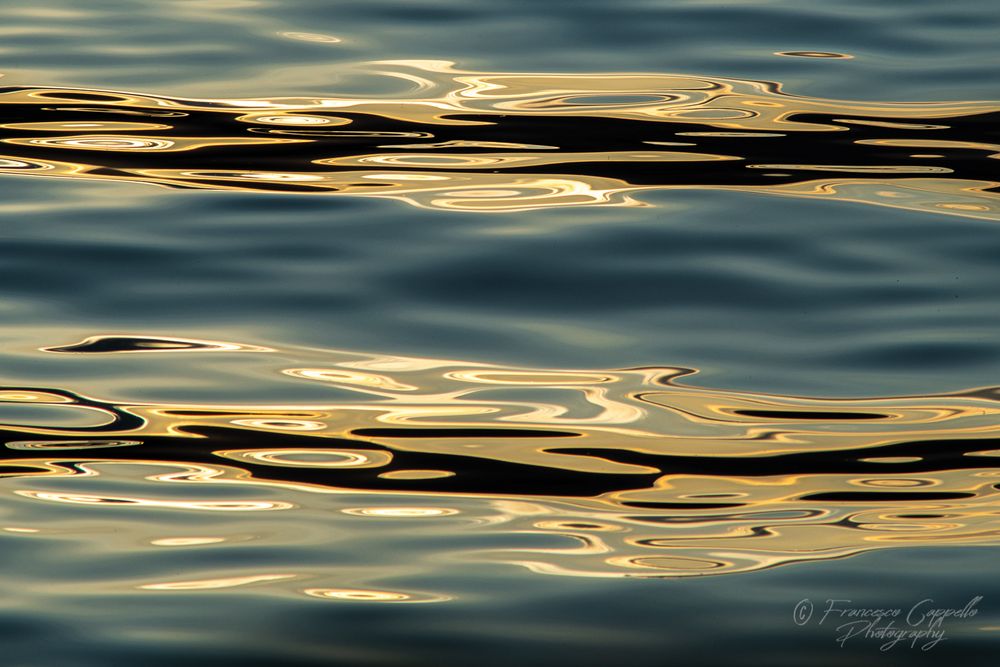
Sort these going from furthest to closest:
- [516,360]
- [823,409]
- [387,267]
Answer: [387,267]
[516,360]
[823,409]

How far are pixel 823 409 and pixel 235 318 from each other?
0.81 metres

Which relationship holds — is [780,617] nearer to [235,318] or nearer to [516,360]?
[516,360]

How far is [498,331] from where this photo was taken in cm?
202

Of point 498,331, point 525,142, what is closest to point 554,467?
point 498,331

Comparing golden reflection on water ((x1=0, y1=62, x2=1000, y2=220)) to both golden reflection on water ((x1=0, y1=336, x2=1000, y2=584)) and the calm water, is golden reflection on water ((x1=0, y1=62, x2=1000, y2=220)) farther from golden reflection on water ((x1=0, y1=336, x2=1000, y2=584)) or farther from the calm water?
golden reflection on water ((x1=0, y1=336, x2=1000, y2=584))

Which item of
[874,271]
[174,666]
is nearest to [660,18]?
[874,271]

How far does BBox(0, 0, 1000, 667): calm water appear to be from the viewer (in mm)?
1415

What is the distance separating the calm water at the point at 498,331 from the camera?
1.42 meters

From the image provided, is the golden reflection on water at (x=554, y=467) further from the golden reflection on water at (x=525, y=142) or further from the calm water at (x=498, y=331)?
the golden reflection on water at (x=525, y=142)

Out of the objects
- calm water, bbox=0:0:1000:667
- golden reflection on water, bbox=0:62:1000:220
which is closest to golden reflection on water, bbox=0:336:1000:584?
calm water, bbox=0:0:1000:667

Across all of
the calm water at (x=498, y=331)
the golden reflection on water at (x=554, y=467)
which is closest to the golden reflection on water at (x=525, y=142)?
the calm water at (x=498, y=331)

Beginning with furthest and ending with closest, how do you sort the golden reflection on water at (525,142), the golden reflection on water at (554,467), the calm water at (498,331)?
the golden reflection on water at (525,142) < the golden reflection on water at (554,467) < the calm water at (498,331)

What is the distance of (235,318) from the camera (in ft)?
6.64

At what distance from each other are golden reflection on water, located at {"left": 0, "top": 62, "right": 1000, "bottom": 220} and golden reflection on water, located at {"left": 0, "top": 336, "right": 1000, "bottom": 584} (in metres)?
0.63
